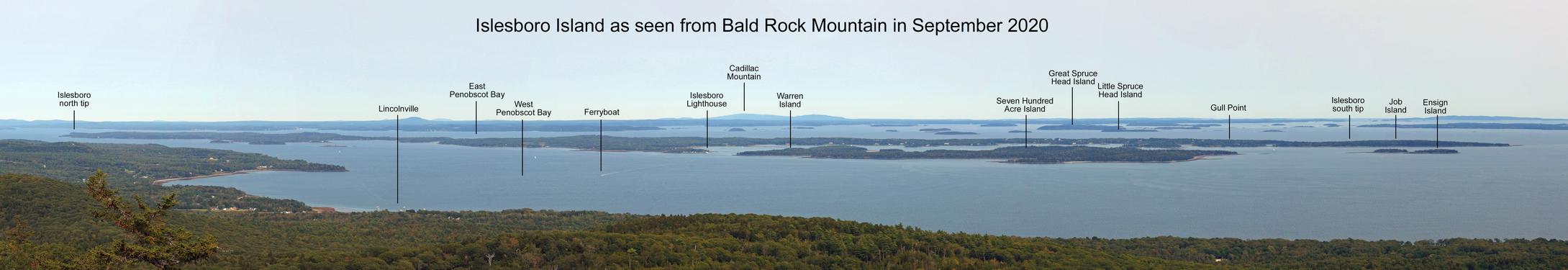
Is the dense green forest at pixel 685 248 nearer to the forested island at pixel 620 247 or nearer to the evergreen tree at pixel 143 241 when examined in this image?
the forested island at pixel 620 247

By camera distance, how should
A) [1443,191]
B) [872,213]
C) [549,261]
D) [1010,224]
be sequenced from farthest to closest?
[1443,191] → [872,213] → [1010,224] → [549,261]

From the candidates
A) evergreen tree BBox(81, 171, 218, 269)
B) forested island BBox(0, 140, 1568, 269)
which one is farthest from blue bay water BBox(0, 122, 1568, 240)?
evergreen tree BBox(81, 171, 218, 269)

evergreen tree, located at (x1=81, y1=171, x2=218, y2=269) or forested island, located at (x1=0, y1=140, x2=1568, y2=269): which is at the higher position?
evergreen tree, located at (x1=81, y1=171, x2=218, y2=269)

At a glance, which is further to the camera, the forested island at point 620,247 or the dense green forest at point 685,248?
the dense green forest at point 685,248

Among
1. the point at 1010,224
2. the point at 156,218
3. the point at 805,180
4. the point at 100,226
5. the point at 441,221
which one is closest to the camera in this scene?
the point at 156,218

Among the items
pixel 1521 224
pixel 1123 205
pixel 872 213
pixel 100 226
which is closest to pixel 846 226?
pixel 100 226

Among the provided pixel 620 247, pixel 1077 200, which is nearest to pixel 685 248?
pixel 620 247

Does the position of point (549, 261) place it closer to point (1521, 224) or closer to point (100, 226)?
point (100, 226)

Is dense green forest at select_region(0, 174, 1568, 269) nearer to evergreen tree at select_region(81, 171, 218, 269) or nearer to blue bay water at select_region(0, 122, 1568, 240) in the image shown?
evergreen tree at select_region(81, 171, 218, 269)

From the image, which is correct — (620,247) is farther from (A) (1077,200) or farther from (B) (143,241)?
(A) (1077,200)

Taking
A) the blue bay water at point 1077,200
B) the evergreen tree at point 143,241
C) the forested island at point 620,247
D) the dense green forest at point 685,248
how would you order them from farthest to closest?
the blue bay water at point 1077,200, the dense green forest at point 685,248, the forested island at point 620,247, the evergreen tree at point 143,241

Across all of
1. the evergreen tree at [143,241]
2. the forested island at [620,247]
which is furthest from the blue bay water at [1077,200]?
the evergreen tree at [143,241]
